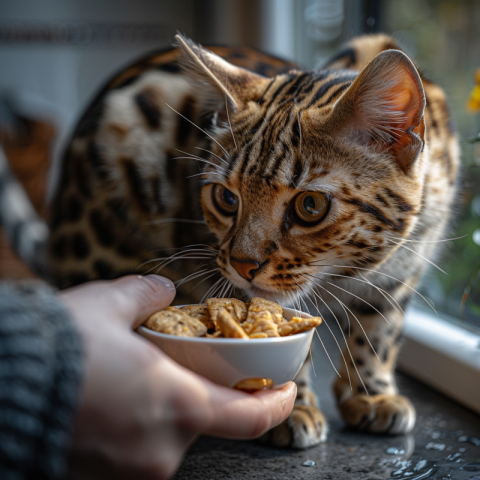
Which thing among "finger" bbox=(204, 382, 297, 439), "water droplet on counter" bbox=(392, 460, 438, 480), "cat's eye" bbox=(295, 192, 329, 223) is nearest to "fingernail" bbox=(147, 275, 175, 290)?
"finger" bbox=(204, 382, 297, 439)

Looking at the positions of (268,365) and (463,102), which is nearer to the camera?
(268,365)

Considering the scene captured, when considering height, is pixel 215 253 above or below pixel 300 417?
above

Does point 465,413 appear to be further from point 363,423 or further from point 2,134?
point 2,134

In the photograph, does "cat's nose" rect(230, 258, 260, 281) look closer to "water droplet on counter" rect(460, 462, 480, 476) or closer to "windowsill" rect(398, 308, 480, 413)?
"water droplet on counter" rect(460, 462, 480, 476)

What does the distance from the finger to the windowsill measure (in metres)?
0.66

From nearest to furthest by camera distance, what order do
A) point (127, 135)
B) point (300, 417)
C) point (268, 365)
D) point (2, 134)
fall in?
point (268, 365), point (300, 417), point (127, 135), point (2, 134)

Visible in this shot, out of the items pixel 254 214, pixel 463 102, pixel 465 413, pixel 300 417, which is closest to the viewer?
pixel 254 214

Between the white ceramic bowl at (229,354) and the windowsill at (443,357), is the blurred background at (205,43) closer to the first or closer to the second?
the windowsill at (443,357)

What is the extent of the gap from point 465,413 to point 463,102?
2.64 feet

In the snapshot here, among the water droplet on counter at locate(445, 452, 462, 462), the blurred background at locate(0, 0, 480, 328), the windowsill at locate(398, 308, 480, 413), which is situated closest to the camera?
the water droplet on counter at locate(445, 452, 462, 462)

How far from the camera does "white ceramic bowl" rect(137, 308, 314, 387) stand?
1.88ft

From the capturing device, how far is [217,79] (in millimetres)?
944

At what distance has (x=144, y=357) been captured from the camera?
0.52 m

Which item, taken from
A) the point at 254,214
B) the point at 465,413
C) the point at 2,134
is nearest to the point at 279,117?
the point at 254,214
